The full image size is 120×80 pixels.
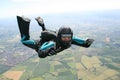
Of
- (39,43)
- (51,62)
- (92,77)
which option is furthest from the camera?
(51,62)

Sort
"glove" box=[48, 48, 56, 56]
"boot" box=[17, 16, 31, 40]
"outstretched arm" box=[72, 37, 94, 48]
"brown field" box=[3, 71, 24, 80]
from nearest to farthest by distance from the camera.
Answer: "glove" box=[48, 48, 56, 56]
"boot" box=[17, 16, 31, 40]
"outstretched arm" box=[72, 37, 94, 48]
"brown field" box=[3, 71, 24, 80]

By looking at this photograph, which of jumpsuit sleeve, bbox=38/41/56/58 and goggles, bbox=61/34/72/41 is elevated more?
goggles, bbox=61/34/72/41

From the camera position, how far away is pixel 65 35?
7723 millimetres

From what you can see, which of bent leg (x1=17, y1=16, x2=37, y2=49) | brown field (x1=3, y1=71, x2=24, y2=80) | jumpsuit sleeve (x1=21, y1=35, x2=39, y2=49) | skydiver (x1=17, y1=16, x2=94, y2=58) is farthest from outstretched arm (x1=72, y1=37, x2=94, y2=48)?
brown field (x1=3, y1=71, x2=24, y2=80)

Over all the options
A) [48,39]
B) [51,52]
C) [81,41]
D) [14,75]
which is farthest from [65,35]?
[14,75]

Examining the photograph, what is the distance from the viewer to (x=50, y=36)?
8336 mm

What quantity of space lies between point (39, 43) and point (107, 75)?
7139 centimetres

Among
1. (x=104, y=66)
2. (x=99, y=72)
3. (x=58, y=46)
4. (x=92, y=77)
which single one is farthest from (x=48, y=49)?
A: (x=104, y=66)

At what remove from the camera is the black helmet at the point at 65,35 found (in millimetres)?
7666

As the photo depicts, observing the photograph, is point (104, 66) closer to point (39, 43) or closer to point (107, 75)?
point (107, 75)

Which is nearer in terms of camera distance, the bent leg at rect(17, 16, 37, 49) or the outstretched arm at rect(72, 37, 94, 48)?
the bent leg at rect(17, 16, 37, 49)

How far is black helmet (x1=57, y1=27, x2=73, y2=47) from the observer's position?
7666 millimetres

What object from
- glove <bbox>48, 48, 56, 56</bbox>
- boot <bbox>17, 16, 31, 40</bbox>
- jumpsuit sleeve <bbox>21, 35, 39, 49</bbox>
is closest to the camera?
glove <bbox>48, 48, 56, 56</bbox>

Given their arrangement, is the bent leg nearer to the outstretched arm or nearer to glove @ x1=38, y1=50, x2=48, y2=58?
glove @ x1=38, y1=50, x2=48, y2=58
